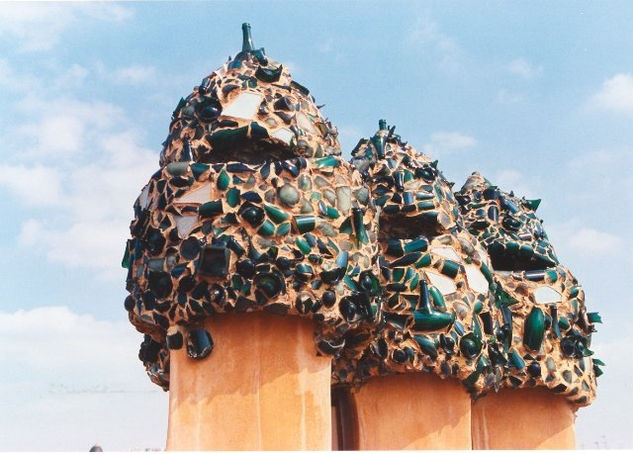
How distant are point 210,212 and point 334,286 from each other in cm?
126

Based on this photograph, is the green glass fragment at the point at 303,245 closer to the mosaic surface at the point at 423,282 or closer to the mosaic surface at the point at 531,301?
the mosaic surface at the point at 423,282

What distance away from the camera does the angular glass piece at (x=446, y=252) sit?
10.2 metres

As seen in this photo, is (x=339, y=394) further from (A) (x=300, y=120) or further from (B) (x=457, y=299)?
(A) (x=300, y=120)

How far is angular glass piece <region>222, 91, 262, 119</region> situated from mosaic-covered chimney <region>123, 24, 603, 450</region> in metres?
0.02

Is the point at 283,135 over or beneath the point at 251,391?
over

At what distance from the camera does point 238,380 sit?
774cm

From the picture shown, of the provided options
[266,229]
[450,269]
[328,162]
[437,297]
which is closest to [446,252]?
[450,269]

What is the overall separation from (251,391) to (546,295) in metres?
5.66

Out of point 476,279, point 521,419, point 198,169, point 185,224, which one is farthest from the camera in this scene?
point 521,419

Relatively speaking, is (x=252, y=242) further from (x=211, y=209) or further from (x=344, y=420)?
(x=344, y=420)

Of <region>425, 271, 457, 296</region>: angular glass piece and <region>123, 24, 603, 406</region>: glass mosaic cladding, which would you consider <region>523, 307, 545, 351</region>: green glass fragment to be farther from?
<region>425, 271, 457, 296</region>: angular glass piece

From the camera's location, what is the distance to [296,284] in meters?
7.71

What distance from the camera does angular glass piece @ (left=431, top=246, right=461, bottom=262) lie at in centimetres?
1017

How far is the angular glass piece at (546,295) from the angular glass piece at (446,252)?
2.21 meters
